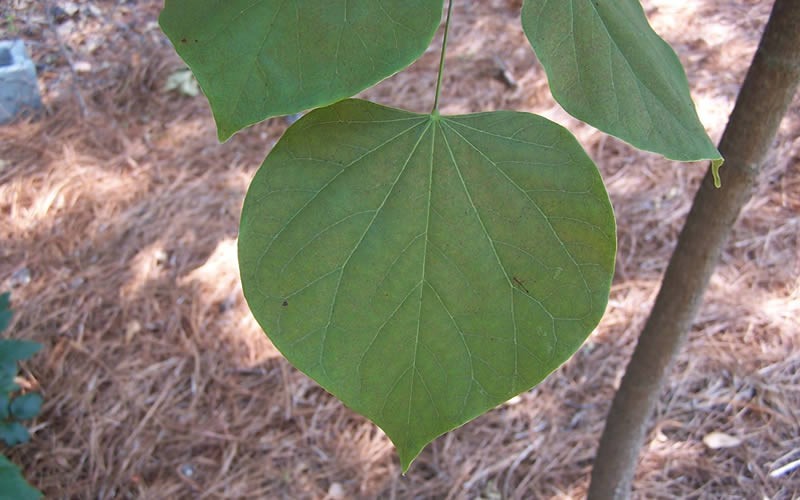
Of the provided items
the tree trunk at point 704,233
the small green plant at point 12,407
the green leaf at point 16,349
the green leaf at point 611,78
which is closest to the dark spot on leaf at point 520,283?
the green leaf at point 611,78

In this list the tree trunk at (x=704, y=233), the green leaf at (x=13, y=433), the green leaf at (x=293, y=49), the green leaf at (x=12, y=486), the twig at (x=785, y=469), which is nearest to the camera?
the green leaf at (x=293, y=49)

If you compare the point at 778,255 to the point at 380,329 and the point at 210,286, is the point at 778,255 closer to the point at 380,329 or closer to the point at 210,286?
the point at 210,286

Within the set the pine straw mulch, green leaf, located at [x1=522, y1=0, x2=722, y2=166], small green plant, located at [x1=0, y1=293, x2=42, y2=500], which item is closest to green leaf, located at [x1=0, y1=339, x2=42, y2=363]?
small green plant, located at [x1=0, y1=293, x2=42, y2=500]

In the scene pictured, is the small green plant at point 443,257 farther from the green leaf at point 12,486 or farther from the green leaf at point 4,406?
the green leaf at point 4,406

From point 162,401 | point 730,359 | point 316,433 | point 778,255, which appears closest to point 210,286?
point 162,401

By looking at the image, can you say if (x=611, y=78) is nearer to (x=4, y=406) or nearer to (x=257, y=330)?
(x=257, y=330)

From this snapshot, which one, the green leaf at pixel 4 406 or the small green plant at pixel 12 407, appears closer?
the small green plant at pixel 12 407

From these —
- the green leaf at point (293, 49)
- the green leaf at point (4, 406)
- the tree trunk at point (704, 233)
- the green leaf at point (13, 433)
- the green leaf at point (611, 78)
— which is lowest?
the green leaf at point (13, 433)

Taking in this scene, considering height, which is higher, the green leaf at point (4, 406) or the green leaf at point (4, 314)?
the green leaf at point (4, 314)
